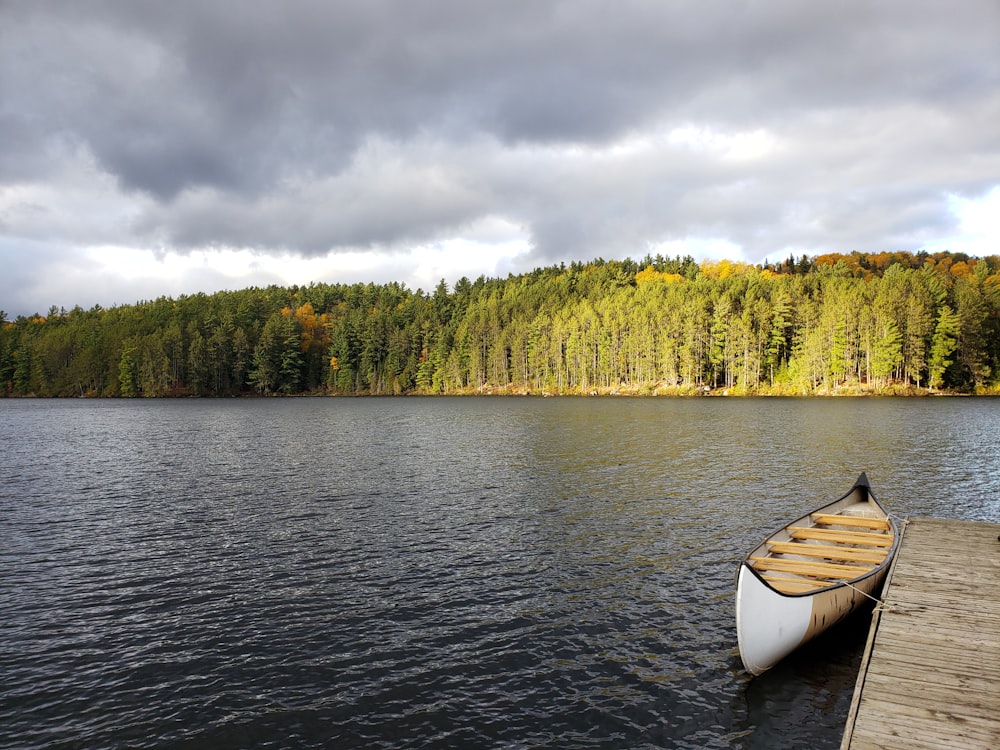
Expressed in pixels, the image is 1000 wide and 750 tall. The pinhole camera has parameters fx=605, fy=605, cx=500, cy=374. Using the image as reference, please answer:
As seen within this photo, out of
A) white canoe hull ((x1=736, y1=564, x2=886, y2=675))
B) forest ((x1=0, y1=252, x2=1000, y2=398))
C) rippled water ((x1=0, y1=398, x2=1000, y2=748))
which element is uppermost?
forest ((x1=0, y1=252, x2=1000, y2=398))

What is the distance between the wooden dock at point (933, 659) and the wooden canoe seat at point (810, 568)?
0.91 meters

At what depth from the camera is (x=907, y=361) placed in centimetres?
12962

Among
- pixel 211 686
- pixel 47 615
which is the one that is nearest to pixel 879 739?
pixel 211 686

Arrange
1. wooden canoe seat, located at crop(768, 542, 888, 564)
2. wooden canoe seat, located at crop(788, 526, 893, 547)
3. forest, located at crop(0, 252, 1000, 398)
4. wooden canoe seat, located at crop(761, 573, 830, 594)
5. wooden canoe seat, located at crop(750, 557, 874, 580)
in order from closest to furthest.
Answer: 1. wooden canoe seat, located at crop(761, 573, 830, 594)
2. wooden canoe seat, located at crop(750, 557, 874, 580)
3. wooden canoe seat, located at crop(768, 542, 888, 564)
4. wooden canoe seat, located at crop(788, 526, 893, 547)
5. forest, located at crop(0, 252, 1000, 398)

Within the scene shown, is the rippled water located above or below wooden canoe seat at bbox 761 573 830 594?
below

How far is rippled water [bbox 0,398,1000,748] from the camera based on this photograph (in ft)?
39.8

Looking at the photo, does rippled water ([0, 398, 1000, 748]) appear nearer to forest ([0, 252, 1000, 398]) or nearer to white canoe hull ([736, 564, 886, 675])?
white canoe hull ([736, 564, 886, 675])

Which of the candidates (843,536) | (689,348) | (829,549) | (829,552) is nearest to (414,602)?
(829,552)

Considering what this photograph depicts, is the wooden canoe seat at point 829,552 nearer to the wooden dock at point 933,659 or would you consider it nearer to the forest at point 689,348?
the wooden dock at point 933,659

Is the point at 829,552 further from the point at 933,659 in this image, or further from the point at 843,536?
the point at 933,659

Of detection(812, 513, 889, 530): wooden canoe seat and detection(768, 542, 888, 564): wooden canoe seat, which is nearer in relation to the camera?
detection(768, 542, 888, 564): wooden canoe seat

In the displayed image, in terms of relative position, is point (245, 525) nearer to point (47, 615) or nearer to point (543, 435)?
point (47, 615)

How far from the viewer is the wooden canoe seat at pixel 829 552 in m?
17.4

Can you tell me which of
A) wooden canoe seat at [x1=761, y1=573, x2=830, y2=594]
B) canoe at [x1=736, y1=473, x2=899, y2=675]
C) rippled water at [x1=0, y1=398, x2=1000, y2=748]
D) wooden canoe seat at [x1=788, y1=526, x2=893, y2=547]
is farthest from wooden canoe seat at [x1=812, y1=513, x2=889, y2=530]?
wooden canoe seat at [x1=761, y1=573, x2=830, y2=594]
